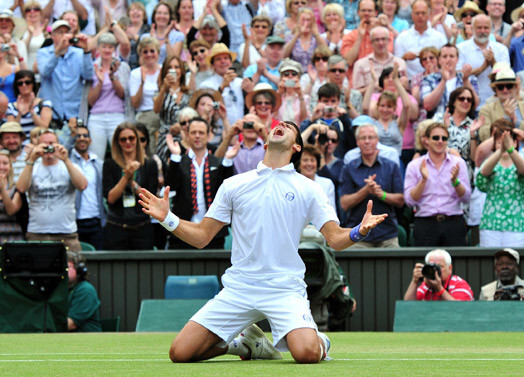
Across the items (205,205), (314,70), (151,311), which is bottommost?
(151,311)

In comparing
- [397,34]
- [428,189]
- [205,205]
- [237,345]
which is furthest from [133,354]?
[397,34]

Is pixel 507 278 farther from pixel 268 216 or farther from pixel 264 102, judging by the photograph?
pixel 268 216

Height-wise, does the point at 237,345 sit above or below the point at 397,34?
below

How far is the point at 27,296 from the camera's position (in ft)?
38.5

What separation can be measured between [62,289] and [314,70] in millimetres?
5410

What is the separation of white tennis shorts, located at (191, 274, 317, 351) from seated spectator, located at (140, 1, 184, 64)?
8.98 meters

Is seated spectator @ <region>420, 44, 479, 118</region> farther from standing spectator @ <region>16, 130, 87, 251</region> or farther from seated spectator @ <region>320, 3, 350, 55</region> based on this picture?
standing spectator @ <region>16, 130, 87, 251</region>

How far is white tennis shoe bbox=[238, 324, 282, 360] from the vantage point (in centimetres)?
771

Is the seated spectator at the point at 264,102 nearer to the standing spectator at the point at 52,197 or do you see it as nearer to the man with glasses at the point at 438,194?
the man with glasses at the point at 438,194

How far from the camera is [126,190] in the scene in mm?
12867

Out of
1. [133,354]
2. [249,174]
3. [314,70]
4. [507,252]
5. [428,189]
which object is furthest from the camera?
[314,70]

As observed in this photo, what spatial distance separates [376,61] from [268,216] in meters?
→ 8.13

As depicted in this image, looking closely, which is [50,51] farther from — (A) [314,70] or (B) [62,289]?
(B) [62,289]

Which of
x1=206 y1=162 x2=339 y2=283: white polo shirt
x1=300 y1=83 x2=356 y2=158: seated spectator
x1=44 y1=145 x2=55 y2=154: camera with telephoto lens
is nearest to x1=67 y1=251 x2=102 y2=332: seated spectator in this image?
x1=44 y1=145 x2=55 y2=154: camera with telephoto lens
